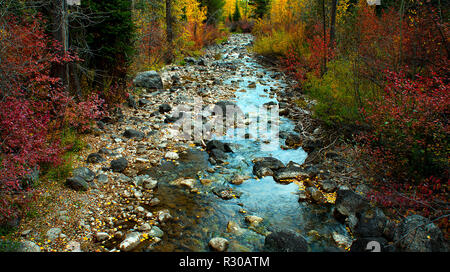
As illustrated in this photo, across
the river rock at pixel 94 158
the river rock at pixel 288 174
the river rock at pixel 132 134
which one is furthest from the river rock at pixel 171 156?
the river rock at pixel 288 174

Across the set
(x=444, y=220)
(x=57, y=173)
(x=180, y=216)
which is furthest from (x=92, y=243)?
(x=444, y=220)

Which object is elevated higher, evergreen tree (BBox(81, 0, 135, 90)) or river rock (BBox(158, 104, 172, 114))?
evergreen tree (BBox(81, 0, 135, 90))

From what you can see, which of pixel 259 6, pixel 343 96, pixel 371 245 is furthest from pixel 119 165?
pixel 259 6

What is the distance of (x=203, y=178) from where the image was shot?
17.6 ft

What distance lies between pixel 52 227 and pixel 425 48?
23.3 ft

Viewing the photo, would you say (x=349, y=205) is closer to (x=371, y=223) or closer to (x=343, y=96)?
(x=371, y=223)

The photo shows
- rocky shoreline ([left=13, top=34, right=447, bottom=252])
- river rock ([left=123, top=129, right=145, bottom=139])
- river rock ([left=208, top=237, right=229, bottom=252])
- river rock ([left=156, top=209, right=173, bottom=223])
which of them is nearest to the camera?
rocky shoreline ([left=13, top=34, right=447, bottom=252])

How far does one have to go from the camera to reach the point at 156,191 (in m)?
4.83

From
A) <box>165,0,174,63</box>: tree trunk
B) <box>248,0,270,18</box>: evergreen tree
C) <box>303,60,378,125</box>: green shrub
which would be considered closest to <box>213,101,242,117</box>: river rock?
<box>303,60,378,125</box>: green shrub

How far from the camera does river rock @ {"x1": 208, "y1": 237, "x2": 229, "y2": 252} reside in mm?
3586

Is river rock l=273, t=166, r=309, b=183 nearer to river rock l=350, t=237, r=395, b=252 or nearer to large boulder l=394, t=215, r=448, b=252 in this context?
river rock l=350, t=237, r=395, b=252

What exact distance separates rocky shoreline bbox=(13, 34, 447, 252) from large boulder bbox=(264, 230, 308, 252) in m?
0.01
